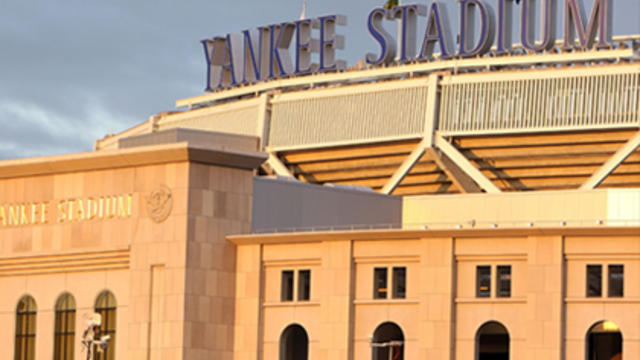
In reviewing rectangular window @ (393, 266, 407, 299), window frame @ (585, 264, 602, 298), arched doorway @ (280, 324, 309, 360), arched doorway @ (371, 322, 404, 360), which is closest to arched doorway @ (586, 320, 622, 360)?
window frame @ (585, 264, 602, 298)

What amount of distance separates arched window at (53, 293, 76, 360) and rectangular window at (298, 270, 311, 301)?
1485 centimetres

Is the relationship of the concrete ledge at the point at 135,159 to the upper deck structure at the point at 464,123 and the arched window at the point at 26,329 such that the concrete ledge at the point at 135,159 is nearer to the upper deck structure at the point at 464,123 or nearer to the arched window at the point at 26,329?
the arched window at the point at 26,329

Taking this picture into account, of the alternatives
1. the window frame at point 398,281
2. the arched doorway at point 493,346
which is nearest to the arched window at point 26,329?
the window frame at point 398,281

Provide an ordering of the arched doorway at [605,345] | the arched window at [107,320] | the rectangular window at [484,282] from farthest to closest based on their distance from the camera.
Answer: the arched window at [107,320] < the arched doorway at [605,345] < the rectangular window at [484,282]

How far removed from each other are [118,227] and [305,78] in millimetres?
48264

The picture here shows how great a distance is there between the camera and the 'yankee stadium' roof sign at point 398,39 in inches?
4990

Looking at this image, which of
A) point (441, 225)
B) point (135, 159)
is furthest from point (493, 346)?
point (135, 159)

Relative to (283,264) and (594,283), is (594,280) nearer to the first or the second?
(594,283)

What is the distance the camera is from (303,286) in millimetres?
89625

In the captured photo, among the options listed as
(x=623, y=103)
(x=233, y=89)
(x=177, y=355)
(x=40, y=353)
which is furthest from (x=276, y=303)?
(x=233, y=89)

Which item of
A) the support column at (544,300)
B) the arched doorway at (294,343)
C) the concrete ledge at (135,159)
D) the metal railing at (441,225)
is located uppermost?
the concrete ledge at (135,159)

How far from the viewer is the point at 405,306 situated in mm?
85938

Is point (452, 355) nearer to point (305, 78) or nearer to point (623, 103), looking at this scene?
point (623, 103)

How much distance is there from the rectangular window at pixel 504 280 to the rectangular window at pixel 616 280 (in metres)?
5.38
